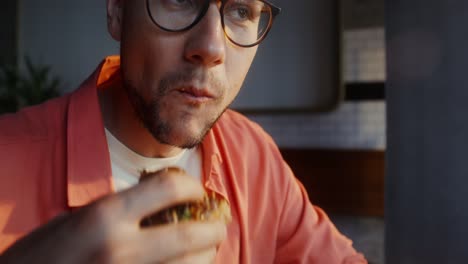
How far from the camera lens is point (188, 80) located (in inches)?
36.2

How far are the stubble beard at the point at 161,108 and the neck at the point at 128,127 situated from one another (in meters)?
0.07

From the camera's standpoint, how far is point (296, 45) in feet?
8.77

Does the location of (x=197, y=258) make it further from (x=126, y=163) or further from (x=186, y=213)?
(x=126, y=163)

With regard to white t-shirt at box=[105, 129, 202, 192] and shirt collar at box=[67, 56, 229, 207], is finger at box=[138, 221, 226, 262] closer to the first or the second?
shirt collar at box=[67, 56, 229, 207]

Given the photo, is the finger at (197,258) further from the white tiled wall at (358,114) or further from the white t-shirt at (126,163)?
the white tiled wall at (358,114)

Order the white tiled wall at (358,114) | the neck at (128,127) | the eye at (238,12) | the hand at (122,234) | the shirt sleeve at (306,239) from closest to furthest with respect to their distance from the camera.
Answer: the hand at (122,234) < the eye at (238,12) < the neck at (128,127) < the shirt sleeve at (306,239) < the white tiled wall at (358,114)

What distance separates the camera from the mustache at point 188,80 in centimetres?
92

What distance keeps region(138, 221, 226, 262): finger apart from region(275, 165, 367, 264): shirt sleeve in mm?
850

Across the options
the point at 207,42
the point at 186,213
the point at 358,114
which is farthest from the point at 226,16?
the point at 358,114

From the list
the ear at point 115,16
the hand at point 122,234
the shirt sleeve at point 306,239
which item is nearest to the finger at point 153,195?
the hand at point 122,234

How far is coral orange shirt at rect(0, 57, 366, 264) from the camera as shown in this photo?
95cm

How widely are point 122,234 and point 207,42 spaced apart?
0.55 m

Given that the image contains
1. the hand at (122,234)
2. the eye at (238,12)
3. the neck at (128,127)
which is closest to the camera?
the hand at (122,234)

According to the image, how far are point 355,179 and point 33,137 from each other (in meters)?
1.93
